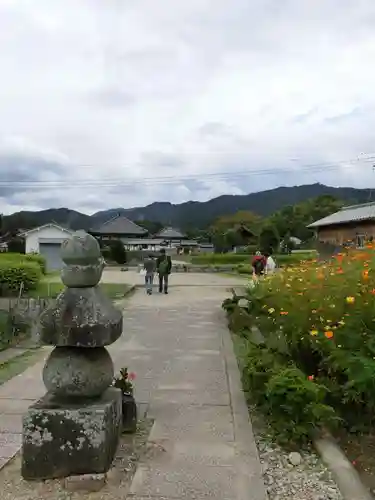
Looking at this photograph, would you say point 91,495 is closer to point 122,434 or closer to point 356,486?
point 122,434

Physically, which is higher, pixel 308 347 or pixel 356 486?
pixel 308 347

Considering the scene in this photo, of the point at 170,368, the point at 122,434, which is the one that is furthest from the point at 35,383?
the point at 122,434

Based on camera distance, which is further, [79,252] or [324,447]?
[324,447]

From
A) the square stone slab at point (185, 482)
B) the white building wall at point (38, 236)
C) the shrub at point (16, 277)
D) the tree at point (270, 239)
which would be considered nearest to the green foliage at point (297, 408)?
the square stone slab at point (185, 482)

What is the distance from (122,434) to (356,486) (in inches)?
72.8

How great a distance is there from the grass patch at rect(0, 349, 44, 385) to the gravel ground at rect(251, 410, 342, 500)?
363 centimetres

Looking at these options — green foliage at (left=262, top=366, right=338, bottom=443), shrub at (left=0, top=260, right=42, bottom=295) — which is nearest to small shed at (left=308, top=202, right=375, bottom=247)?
shrub at (left=0, top=260, right=42, bottom=295)

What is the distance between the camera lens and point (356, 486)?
10.7 feet

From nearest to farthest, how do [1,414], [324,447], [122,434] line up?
[324,447] → [122,434] → [1,414]

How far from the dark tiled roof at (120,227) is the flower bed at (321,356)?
188ft

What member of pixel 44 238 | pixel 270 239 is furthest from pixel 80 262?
pixel 270 239

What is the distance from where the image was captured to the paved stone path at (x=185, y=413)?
331cm

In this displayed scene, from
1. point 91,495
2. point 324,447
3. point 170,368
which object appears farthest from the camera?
point 170,368

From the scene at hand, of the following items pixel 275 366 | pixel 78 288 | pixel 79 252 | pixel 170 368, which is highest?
pixel 79 252
